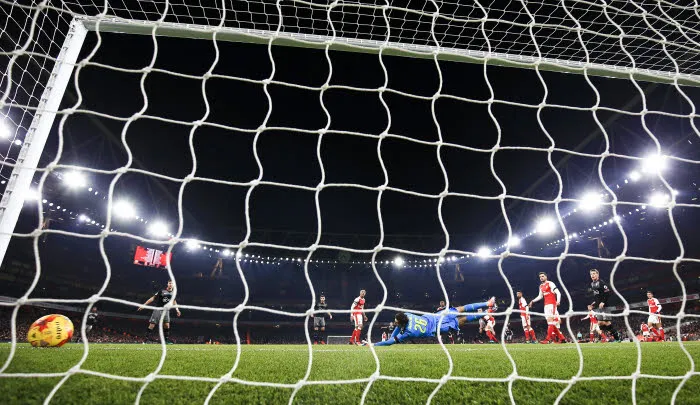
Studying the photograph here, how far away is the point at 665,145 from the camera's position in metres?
13.2

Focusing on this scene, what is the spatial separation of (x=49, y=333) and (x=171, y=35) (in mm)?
4042

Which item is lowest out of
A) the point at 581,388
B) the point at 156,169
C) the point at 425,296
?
the point at 581,388

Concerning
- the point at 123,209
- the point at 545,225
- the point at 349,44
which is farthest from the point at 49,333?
the point at 545,225

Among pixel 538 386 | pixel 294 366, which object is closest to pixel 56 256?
pixel 294 366

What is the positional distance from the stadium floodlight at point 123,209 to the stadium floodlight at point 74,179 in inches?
64.5

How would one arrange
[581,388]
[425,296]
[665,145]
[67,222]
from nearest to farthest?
[581,388]
[665,145]
[67,222]
[425,296]

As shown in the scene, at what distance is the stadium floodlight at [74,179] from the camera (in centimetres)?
1548

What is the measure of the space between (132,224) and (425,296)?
20617 millimetres

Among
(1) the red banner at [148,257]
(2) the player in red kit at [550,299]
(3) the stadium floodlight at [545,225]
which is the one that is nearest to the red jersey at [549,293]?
(2) the player in red kit at [550,299]

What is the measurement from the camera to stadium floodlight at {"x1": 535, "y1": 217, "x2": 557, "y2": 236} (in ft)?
65.4

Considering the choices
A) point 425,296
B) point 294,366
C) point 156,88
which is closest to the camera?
point 294,366

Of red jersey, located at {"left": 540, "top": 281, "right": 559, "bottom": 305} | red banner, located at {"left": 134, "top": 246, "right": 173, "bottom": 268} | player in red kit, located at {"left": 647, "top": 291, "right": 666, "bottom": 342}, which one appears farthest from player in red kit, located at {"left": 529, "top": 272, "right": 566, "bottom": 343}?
red banner, located at {"left": 134, "top": 246, "right": 173, "bottom": 268}

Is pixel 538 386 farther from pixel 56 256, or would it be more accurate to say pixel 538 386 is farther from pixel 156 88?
pixel 56 256

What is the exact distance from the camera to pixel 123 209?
17562 mm
